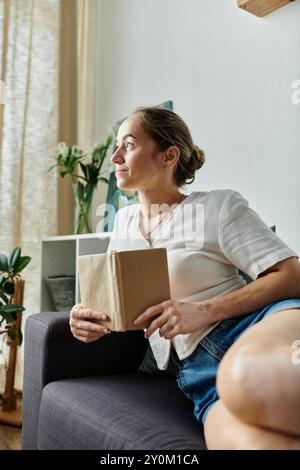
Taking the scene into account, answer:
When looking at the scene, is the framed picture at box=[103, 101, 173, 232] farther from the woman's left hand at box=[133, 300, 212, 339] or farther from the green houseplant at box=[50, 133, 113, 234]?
the woman's left hand at box=[133, 300, 212, 339]

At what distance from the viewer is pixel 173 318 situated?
91cm

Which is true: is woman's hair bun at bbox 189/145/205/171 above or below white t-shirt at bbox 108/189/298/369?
above

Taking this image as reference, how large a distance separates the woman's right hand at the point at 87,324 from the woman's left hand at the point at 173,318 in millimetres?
108

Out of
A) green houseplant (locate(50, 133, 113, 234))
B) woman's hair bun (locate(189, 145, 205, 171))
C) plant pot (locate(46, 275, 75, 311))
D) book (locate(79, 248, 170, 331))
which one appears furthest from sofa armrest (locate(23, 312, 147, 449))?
green houseplant (locate(50, 133, 113, 234))

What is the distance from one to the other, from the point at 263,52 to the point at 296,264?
3.41ft

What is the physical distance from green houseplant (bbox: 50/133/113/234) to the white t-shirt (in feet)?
3.77

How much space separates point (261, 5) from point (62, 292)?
1.43 meters

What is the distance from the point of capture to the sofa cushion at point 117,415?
812mm

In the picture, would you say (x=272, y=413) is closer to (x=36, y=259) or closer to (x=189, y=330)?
(x=189, y=330)

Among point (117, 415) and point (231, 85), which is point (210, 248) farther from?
point (231, 85)

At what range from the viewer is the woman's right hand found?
3.31 feet

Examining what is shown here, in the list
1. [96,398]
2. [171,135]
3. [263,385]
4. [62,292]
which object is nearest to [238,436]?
[263,385]

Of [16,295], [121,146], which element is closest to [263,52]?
[121,146]

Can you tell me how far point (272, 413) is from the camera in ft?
2.05
